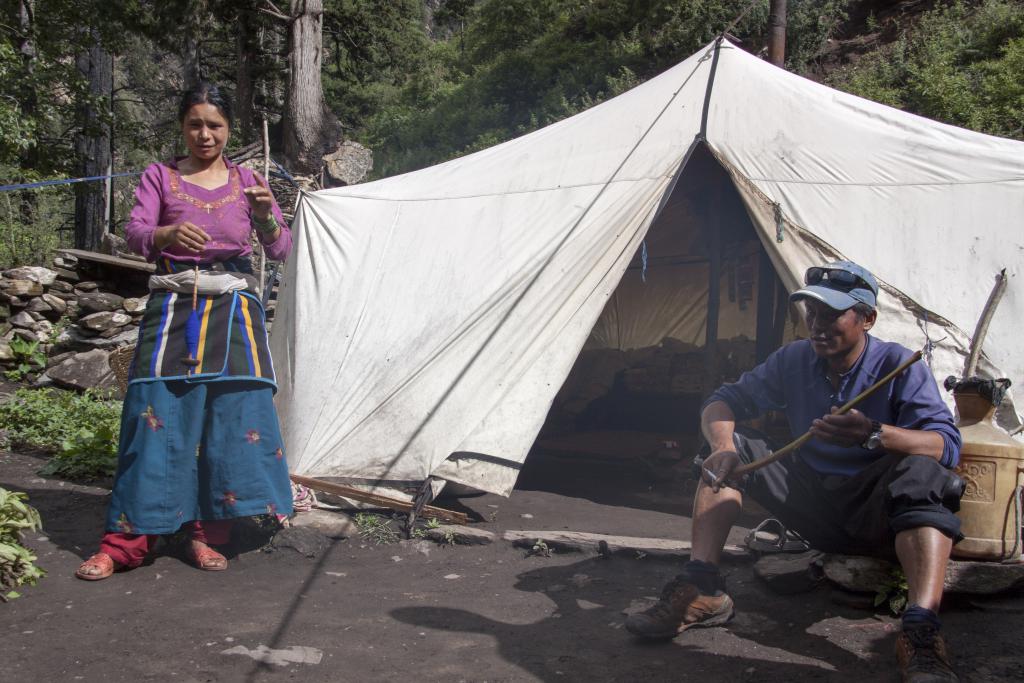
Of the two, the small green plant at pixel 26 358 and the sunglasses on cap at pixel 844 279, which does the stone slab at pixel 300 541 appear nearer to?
the sunglasses on cap at pixel 844 279

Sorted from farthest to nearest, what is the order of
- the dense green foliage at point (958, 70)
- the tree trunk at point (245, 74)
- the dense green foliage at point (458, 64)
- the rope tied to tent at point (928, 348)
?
the tree trunk at point (245, 74) → the dense green foliage at point (458, 64) → the dense green foliage at point (958, 70) → the rope tied to tent at point (928, 348)

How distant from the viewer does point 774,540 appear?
337 cm

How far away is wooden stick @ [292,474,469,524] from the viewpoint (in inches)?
154

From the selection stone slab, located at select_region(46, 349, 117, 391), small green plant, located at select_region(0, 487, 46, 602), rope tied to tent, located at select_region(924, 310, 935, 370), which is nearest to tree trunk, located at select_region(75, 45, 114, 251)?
stone slab, located at select_region(46, 349, 117, 391)

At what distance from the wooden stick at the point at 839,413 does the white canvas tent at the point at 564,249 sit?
1561 millimetres

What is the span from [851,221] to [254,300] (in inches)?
116

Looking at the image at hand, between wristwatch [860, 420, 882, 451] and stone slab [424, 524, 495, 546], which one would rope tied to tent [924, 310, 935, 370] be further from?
stone slab [424, 524, 495, 546]

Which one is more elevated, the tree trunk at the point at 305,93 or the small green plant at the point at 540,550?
the tree trunk at the point at 305,93

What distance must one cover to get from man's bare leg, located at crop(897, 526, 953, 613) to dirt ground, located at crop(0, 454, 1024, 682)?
0.25 m

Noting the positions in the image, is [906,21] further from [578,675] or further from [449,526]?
[578,675]

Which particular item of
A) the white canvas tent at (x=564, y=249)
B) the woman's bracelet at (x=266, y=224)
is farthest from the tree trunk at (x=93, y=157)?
the woman's bracelet at (x=266, y=224)

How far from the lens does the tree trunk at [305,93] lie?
11.1 m

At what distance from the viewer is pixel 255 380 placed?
10.6ft

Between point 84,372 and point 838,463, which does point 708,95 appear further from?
point 84,372
